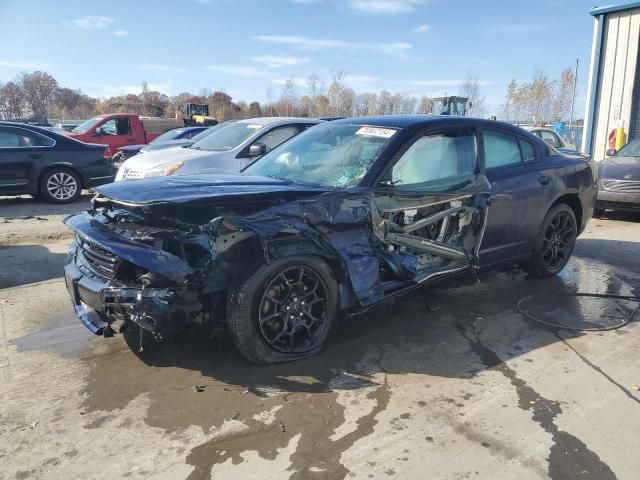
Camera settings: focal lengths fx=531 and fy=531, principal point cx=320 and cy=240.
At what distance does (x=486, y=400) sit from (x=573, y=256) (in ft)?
14.4

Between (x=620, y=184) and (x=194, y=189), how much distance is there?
856 cm

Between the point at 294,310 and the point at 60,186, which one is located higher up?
the point at 60,186

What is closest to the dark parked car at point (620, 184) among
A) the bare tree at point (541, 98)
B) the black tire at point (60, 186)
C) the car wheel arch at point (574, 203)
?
the car wheel arch at point (574, 203)

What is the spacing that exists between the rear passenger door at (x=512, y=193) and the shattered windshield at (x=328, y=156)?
1164 millimetres

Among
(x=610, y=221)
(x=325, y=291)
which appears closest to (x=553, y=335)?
(x=325, y=291)

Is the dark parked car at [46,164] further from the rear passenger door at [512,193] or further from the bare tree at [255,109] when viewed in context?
the bare tree at [255,109]

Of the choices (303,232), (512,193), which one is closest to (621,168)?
(512,193)

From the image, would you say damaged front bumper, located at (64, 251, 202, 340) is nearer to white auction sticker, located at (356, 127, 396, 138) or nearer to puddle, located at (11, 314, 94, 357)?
puddle, located at (11, 314, 94, 357)

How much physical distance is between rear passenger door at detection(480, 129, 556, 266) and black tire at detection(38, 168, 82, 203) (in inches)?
342

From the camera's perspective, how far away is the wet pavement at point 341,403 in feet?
8.66

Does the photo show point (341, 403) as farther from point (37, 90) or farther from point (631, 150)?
point (37, 90)

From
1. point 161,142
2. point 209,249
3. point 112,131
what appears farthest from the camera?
point 112,131

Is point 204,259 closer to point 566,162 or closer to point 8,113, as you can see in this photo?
point 566,162

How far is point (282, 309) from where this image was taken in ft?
11.6
